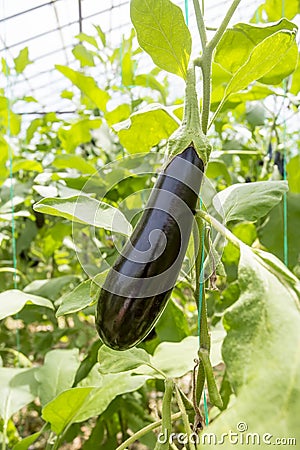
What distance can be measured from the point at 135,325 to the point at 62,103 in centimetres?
598

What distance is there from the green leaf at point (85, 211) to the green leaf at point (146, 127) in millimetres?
115

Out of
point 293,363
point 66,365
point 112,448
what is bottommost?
point 112,448

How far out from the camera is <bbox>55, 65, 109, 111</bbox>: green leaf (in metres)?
1.13

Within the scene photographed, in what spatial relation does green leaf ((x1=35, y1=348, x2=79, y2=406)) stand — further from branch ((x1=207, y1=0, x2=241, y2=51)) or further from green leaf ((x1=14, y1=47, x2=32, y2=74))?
green leaf ((x1=14, y1=47, x2=32, y2=74))

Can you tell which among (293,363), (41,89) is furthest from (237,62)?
(41,89)


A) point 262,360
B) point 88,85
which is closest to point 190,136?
point 262,360

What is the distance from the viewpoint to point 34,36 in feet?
15.4

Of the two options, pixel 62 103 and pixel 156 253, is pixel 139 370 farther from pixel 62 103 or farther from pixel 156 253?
pixel 62 103

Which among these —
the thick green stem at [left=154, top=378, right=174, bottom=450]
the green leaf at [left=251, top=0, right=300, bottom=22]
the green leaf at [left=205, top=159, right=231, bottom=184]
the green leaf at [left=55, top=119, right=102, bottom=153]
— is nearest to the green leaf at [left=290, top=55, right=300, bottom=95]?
the green leaf at [left=251, top=0, right=300, bottom=22]

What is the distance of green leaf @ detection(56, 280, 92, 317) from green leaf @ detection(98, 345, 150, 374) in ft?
0.18

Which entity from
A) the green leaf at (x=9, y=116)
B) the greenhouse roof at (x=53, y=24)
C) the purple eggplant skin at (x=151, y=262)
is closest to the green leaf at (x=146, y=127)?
the purple eggplant skin at (x=151, y=262)

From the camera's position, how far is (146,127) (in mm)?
590


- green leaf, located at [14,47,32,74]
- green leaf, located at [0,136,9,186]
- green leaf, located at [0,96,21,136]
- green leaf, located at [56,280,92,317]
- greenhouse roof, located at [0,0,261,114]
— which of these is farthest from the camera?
greenhouse roof, located at [0,0,261,114]

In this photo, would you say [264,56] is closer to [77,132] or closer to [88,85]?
[88,85]
